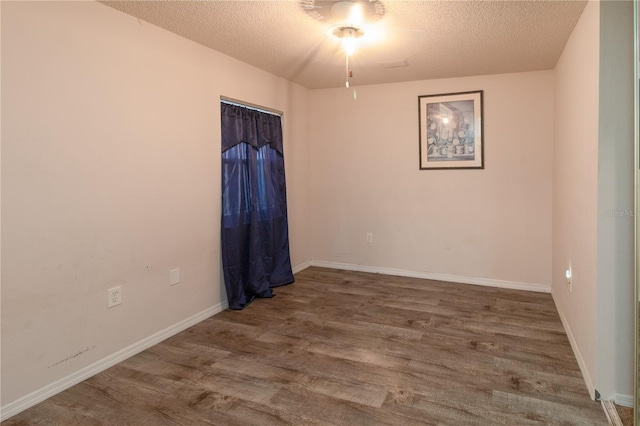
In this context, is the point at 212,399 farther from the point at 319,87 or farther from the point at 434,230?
the point at 319,87

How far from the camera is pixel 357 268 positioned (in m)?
5.02

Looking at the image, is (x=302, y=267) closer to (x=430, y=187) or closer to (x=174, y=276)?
(x=430, y=187)

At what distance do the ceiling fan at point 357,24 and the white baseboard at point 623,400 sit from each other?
8.39 feet

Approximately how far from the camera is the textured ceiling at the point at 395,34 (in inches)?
102

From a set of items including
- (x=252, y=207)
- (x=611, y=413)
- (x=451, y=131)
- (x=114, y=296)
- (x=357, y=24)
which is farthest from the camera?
(x=451, y=131)

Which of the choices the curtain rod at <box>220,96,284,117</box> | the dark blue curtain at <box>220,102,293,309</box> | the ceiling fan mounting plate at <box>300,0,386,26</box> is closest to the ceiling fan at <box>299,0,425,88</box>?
the ceiling fan mounting plate at <box>300,0,386,26</box>

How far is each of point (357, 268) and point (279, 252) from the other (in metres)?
1.09

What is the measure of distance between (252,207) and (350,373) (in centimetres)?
197

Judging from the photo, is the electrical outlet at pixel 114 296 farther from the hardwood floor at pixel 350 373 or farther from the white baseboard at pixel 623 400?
the white baseboard at pixel 623 400

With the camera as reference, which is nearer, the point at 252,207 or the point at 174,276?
the point at 174,276

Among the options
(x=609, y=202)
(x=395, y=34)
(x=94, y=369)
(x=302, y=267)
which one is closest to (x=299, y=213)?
(x=302, y=267)

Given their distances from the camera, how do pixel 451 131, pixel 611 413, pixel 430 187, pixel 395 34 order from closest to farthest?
pixel 611 413 < pixel 395 34 < pixel 451 131 < pixel 430 187

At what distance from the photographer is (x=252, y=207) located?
392 centimetres

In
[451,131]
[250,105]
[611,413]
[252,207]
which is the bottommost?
[611,413]
